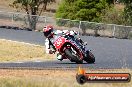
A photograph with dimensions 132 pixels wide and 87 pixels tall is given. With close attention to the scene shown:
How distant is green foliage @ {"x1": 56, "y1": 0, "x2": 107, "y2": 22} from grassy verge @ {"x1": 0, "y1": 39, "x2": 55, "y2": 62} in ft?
59.5

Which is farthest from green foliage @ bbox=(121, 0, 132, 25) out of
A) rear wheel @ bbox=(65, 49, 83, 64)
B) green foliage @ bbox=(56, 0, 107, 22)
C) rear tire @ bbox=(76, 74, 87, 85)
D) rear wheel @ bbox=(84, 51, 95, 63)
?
rear tire @ bbox=(76, 74, 87, 85)

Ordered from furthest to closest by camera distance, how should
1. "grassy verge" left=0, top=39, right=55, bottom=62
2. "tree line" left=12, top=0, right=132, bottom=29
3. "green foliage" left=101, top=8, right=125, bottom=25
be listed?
"tree line" left=12, top=0, right=132, bottom=29, "green foliage" left=101, top=8, right=125, bottom=25, "grassy verge" left=0, top=39, right=55, bottom=62

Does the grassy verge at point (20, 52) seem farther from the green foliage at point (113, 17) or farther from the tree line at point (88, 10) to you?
the green foliage at point (113, 17)

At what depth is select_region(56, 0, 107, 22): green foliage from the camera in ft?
180

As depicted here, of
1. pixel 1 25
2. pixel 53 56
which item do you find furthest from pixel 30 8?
pixel 53 56

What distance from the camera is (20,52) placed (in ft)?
109

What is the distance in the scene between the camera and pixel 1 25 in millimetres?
52156

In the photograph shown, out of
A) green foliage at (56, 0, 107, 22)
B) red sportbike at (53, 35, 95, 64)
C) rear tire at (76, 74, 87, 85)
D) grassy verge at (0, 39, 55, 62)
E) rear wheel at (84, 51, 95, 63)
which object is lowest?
green foliage at (56, 0, 107, 22)

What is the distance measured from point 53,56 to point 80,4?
26318mm

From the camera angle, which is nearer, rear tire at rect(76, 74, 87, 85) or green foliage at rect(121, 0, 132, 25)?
rear tire at rect(76, 74, 87, 85)

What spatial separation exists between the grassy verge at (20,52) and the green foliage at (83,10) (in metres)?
18.1

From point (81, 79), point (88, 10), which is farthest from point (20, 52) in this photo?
point (88, 10)

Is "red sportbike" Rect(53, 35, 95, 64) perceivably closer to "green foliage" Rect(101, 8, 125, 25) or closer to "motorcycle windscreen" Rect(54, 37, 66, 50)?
"motorcycle windscreen" Rect(54, 37, 66, 50)

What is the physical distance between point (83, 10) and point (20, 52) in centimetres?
2287
